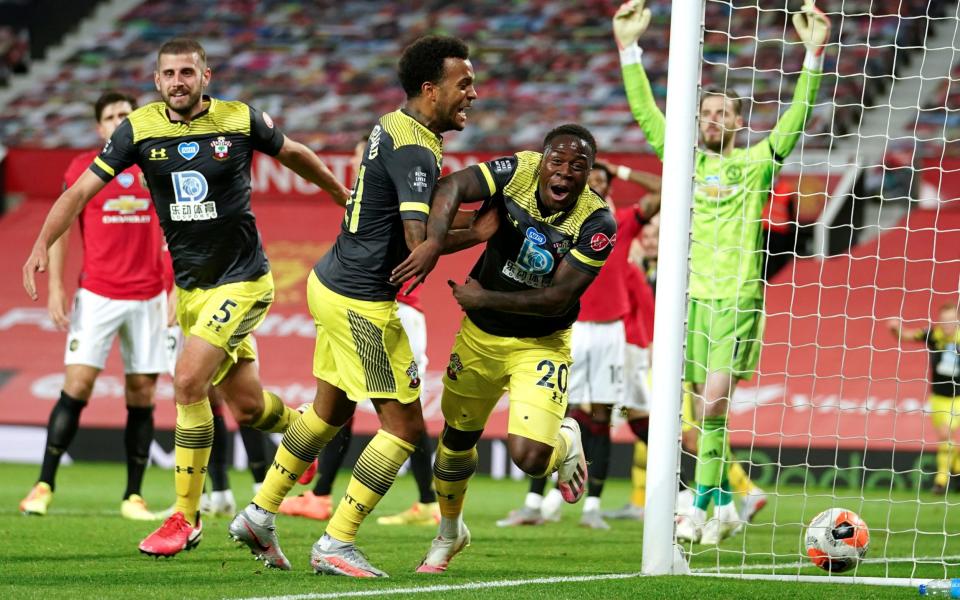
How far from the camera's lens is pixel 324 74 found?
17.9 m

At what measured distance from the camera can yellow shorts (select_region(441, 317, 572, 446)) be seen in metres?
5.22

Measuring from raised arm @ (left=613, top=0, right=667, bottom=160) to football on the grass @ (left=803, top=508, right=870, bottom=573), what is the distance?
1830mm

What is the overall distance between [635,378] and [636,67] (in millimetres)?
2946

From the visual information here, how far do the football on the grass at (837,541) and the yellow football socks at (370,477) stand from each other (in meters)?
1.80

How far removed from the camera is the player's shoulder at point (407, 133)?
497 centimetres

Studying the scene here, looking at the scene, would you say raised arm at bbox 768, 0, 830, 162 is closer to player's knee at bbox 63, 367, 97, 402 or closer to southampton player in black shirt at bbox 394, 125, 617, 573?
southampton player in black shirt at bbox 394, 125, 617, 573

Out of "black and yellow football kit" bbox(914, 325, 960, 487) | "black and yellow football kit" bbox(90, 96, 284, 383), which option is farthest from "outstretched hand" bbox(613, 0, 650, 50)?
"black and yellow football kit" bbox(914, 325, 960, 487)

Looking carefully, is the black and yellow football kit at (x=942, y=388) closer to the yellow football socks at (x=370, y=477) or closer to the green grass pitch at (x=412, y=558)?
the green grass pitch at (x=412, y=558)

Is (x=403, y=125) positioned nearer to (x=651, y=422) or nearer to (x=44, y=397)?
(x=651, y=422)

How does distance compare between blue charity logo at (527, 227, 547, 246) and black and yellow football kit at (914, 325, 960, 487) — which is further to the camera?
black and yellow football kit at (914, 325, 960, 487)

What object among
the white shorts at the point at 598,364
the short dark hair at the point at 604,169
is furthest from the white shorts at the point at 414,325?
the short dark hair at the point at 604,169

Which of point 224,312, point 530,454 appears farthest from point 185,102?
point 530,454

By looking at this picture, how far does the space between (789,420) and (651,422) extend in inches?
280

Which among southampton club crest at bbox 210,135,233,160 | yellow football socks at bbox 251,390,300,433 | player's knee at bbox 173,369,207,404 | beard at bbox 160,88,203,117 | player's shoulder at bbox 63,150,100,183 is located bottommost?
yellow football socks at bbox 251,390,300,433
